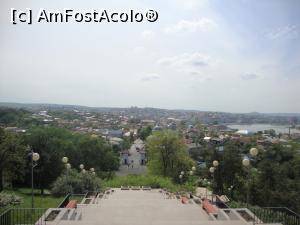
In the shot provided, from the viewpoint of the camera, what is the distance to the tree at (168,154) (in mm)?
41625

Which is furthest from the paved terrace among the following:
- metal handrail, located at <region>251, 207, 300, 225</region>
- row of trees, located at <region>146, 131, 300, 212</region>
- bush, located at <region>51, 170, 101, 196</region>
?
row of trees, located at <region>146, 131, 300, 212</region>

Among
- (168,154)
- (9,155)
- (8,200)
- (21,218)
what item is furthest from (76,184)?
(168,154)

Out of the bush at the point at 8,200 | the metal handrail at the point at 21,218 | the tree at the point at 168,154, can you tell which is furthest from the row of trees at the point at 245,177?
the metal handrail at the point at 21,218

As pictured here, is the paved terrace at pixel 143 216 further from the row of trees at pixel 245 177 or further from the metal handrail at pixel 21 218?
the row of trees at pixel 245 177

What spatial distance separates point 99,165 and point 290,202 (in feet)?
92.5

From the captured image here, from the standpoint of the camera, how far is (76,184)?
76.0ft

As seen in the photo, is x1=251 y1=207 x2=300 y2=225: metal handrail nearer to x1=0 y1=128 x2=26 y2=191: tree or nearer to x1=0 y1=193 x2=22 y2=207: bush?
x1=0 y1=193 x2=22 y2=207: bush

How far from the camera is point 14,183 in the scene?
35062 mm

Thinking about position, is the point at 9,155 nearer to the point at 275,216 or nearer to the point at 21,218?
the point at 21,218

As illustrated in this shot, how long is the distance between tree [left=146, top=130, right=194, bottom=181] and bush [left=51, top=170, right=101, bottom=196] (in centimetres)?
1826

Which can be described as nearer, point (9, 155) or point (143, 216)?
point (143, 216)

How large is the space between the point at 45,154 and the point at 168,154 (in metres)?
14.5

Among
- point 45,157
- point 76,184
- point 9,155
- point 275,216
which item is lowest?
point 76,184

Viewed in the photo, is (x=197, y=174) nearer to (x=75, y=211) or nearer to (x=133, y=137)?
(x=75, y=211)
